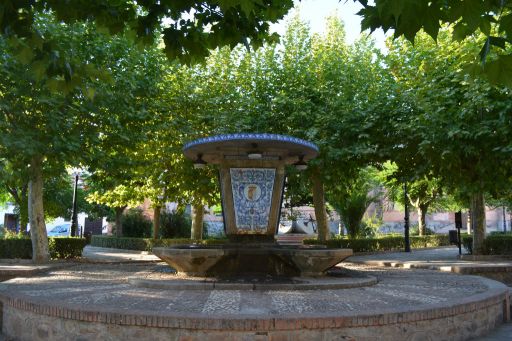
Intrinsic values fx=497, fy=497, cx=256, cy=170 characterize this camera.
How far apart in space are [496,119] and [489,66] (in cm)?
1409

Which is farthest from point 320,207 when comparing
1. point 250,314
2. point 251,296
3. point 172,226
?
point 250,314

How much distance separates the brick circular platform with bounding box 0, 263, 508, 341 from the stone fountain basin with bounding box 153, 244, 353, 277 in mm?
1199

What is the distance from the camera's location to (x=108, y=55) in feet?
56.5

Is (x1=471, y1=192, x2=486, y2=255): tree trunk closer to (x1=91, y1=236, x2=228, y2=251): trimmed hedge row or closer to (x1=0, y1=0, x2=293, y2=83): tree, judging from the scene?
(x1=91, y1=236, x2=228, y2=251): trimmed hedge row

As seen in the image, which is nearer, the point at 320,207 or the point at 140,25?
the point at 140,25

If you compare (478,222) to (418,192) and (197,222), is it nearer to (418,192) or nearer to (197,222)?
(418,192)

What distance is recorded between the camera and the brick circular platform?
5832 mm

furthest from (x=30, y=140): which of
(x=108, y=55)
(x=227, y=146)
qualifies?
(x=227, y=146)

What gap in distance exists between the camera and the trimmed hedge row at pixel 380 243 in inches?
869

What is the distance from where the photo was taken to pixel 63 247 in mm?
19375

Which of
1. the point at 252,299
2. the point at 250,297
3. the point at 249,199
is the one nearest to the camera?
the point at 252,299

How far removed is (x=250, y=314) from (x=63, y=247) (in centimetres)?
1535

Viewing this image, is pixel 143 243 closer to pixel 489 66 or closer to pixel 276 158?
pixel 276 158

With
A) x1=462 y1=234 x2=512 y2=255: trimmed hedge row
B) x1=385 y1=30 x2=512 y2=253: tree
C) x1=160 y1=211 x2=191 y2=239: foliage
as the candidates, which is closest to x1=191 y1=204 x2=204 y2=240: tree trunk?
x1=160 y1=211 x2=191 y2=239: foliage
